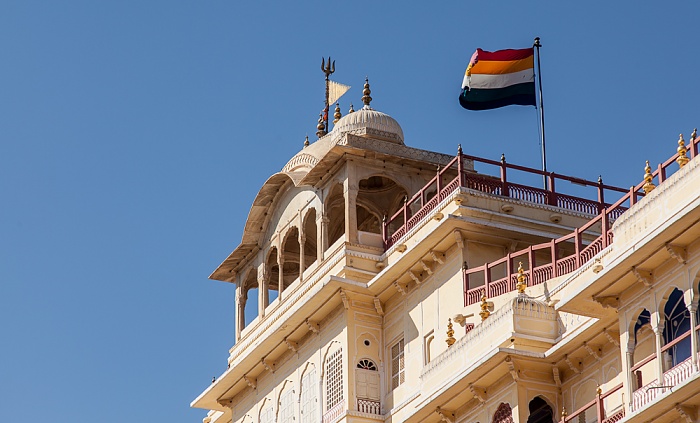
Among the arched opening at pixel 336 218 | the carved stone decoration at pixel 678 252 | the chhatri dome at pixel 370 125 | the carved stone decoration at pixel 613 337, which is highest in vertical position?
→ the chhatri dome at pixel 370 125

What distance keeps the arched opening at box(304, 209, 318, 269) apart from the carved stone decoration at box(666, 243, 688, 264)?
597 inches

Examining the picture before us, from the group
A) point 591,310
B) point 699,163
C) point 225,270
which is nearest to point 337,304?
point 225,270

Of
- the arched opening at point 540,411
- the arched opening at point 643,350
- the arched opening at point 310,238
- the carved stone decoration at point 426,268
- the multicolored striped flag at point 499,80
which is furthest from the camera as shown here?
the arched opening at point 310,238

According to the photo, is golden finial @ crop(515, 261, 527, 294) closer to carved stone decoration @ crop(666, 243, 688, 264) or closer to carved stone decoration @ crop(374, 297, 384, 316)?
carved stone decoration @ crop(666, 243, 688, 264)

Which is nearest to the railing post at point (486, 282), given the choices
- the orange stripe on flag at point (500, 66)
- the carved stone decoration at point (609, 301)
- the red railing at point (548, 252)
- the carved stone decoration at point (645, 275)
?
the red railing at point (548, 252)

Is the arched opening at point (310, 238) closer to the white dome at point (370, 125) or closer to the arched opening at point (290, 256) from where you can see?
the arched opening at point (290, 256)

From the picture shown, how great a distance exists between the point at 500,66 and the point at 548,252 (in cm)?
567

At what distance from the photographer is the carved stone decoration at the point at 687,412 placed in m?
27.4

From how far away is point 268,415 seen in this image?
41.9 m

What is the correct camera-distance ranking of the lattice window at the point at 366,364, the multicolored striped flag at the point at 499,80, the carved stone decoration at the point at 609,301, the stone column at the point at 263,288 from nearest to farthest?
the carved stone decoration at the point at 609,301
the lattice window at the point at 366,364
the multicolored striped flag at the point at 499,80
the stone column at the point at 263,288

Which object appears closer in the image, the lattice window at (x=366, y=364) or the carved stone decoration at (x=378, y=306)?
the lattice window at (x=366, y=364)

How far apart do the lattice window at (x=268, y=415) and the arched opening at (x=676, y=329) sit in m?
15.3

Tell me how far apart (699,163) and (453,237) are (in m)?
9.81

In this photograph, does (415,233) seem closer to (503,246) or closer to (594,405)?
(503,246)
